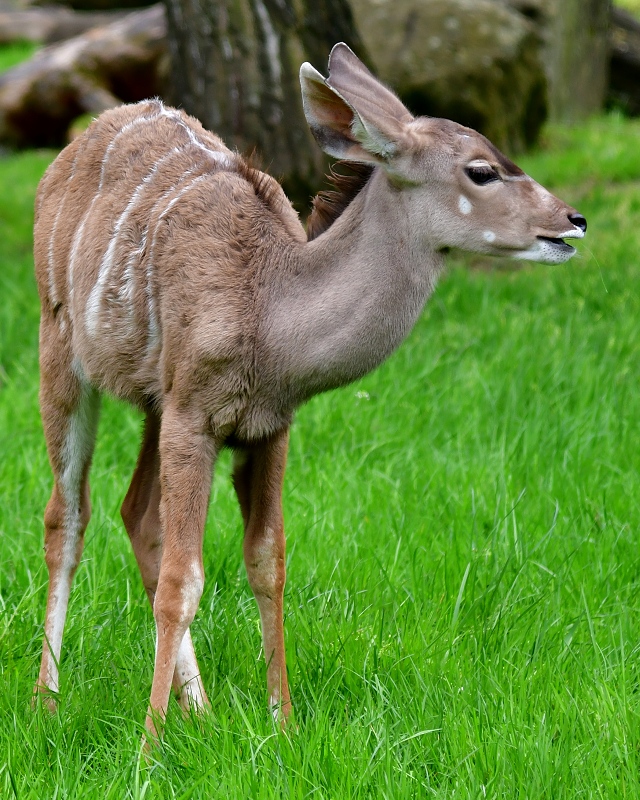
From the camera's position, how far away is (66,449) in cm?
351

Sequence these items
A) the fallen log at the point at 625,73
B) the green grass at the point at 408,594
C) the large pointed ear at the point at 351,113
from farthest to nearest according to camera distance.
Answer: the fallen log at the point at 625,73 < the large pointed ear at the point at 351,113 < the green grass at the point at 408,594

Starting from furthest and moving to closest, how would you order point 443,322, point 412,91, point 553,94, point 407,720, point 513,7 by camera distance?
point 553,94 → point 513,7 → point 412,91 → point 443,322 → point 407,720

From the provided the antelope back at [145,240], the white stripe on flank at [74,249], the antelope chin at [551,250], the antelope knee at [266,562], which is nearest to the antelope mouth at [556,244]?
the antelope chin at [551,250]

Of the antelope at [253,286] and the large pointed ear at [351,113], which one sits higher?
the large pointed ear at [351,113]

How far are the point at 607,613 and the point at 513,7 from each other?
688 cm

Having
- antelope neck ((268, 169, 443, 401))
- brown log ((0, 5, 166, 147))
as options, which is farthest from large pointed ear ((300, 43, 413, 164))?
brown log ((0, 5, 166, 147))

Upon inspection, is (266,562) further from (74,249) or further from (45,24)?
(45,24)

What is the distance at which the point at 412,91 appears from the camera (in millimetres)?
8109

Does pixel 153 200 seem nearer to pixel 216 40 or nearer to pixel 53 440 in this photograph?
pixel 53 440

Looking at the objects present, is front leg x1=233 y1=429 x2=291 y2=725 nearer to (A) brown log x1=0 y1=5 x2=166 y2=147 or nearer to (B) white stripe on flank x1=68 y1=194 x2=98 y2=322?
(B) white stripe on flank x1=68 y1=194 x2=98 y2=322

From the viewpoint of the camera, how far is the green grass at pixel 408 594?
8.87 ft

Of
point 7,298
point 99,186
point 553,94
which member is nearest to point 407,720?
point 99,186

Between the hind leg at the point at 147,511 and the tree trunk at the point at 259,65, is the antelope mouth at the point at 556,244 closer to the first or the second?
the hind leg at the point at 147,511

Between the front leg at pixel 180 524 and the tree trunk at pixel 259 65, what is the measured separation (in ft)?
11.3
